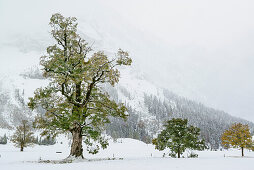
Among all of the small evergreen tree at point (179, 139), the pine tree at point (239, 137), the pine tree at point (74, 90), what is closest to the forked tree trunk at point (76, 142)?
the pine tree at point (74, 90)

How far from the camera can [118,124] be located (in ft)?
593

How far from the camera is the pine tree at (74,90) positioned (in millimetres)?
17797

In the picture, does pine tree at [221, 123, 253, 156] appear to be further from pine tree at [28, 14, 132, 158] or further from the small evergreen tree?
pine tree at [28, 14, 132, 158]

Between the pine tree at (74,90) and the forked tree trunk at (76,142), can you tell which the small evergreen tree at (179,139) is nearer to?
the pine tree at (74,90)

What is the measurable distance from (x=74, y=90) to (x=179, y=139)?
684 inches

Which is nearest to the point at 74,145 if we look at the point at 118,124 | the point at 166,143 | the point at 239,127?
the point at 166,143

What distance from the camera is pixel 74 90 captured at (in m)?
20.4

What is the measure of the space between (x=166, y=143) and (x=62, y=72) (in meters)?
19.3

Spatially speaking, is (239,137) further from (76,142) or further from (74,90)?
(74,90)

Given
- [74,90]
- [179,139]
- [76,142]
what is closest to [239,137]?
[179,139]

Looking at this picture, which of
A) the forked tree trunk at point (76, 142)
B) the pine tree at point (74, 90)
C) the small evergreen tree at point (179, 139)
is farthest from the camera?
the small evergreen tree at point (179, 139)

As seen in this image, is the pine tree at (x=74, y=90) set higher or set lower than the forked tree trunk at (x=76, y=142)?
higher

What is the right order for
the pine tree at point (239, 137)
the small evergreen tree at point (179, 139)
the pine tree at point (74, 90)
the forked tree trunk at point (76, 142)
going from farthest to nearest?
the pine tree at point (239, 137) → the small evergreen tree at point (179, 139) → the forked tree trunk at point (76, 142) → the pine tree at point (74, 90)

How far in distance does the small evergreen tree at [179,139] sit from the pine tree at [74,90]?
38.2ft
